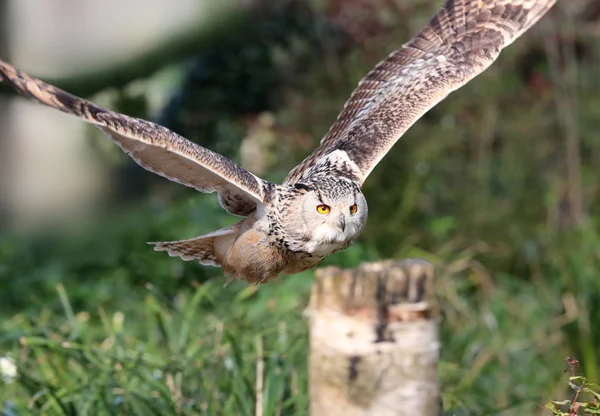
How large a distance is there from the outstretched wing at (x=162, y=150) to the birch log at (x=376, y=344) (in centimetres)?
65

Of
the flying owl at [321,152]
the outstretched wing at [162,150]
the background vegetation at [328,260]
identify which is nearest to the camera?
the outstretched wing at [162,150]

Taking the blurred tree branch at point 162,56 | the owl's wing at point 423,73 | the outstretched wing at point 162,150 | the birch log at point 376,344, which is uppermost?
the blurred tree branch at point 162,56

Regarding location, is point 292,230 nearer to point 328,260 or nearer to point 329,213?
point 329,213

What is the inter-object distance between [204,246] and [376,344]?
4.41 feet

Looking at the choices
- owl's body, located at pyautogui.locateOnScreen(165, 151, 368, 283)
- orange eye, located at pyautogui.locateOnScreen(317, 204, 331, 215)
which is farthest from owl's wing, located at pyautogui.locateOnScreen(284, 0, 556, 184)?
orange eye, located at pyautogui.locateOnScreen(317, 204, 331, 215)

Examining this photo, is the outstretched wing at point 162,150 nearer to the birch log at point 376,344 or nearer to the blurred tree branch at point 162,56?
the birch log at point 376,344

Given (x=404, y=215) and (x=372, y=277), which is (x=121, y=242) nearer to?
(x=404, y=215)

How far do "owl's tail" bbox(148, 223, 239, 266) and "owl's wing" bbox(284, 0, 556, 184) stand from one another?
23.2 inches

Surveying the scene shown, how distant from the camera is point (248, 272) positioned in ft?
12.6

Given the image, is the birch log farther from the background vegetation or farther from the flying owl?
the background vegetation

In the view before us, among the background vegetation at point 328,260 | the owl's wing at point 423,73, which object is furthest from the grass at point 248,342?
the owl's wing at point 423,73

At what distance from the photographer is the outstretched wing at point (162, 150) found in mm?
3150

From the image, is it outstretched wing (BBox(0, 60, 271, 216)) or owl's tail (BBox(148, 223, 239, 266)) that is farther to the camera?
owl's tail (BBox(148, 223, 239, 266))

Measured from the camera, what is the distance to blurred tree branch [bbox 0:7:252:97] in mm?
6809
